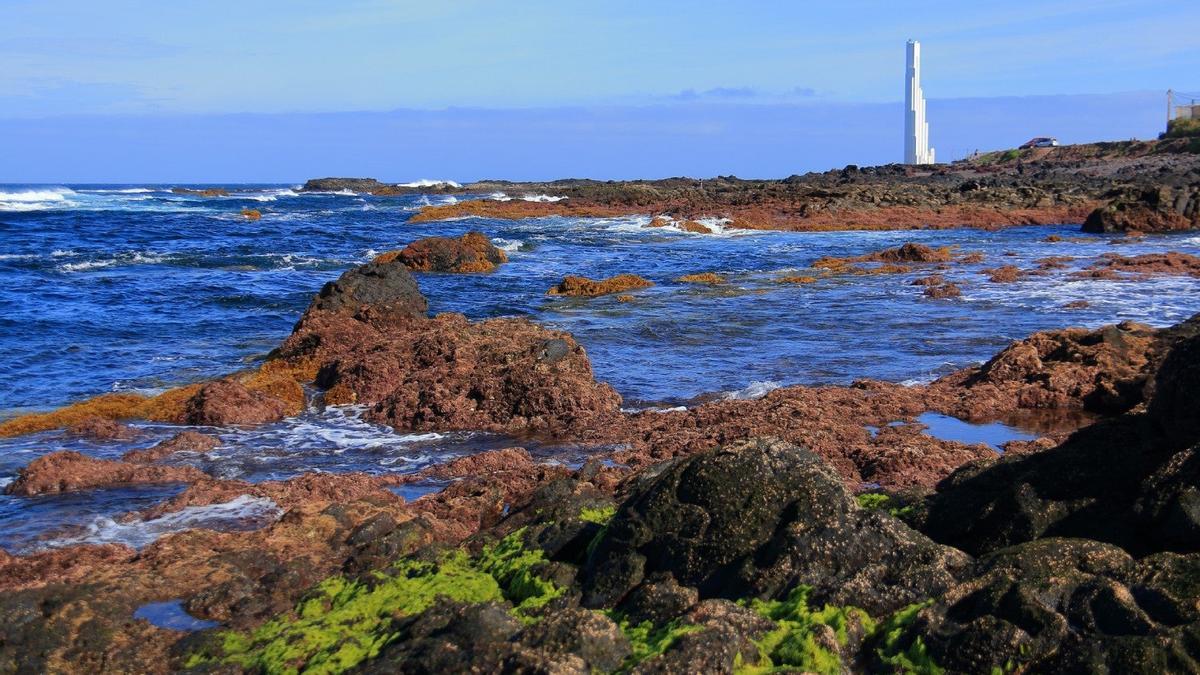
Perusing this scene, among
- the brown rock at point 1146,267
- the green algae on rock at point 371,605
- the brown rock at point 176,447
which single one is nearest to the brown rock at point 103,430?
the brown rock at point 176,447

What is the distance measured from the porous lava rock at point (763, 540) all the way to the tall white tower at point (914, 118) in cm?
8385

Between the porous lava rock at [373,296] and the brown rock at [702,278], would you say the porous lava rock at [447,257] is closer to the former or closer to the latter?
the brown rock at [702,278]

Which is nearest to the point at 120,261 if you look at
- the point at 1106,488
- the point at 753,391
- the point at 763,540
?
the point at 753,391

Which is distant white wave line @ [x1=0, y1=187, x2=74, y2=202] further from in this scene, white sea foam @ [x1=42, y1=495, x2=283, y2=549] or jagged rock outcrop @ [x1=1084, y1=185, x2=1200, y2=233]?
white sea foam @ [x1=42, y1=495, x2=283, y2=549]

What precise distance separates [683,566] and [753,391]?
6055 millimetres

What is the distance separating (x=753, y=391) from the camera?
10367mm

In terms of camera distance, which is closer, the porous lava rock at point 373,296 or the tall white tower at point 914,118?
the porous lava rock at point 373,296

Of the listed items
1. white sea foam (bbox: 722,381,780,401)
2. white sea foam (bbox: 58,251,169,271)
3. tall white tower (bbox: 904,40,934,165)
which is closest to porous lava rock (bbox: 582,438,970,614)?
white sea foam (bbox: 722,381,780,401)

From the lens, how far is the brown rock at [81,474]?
7.36 metres

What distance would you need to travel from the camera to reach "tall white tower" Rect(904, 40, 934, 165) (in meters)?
82.6

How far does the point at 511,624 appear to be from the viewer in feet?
12.6

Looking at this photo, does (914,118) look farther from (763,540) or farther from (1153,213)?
(763,540)

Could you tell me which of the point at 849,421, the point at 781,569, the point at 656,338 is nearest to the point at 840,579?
the point at 781,569

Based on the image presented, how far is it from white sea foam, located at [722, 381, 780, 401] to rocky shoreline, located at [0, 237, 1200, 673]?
233cm
